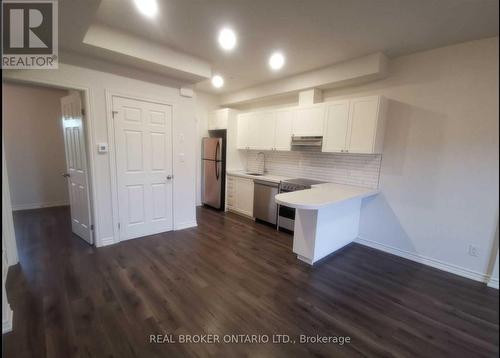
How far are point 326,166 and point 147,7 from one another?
3.26m

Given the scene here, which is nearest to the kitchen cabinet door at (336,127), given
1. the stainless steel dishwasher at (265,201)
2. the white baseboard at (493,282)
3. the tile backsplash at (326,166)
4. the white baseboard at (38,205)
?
the tile backsplash at (326,166)

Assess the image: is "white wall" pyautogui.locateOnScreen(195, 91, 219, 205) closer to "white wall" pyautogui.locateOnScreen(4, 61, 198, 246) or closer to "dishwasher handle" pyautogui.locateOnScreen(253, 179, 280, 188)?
"white wall" pyautogui.locateOnScreen(4, 61, 198, 246)

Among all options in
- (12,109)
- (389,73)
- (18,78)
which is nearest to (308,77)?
(389,73)

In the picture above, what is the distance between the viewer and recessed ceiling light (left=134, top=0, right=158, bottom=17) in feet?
7.04

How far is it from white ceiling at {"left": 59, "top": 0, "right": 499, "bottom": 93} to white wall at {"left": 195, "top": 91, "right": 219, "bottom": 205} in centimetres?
212

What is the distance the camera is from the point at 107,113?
314 cm

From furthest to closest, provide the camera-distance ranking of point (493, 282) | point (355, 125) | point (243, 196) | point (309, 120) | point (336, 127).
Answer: point (243, 196)
point (309, 120)
point (336, 127)
point (355, 125)
point (493, 282)

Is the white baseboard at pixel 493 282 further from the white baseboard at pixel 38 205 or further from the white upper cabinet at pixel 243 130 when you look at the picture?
the white baseboard at pixel 38 205

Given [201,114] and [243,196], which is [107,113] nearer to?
[201,114]

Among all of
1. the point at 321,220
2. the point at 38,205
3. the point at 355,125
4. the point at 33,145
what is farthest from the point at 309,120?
the point at 38,205

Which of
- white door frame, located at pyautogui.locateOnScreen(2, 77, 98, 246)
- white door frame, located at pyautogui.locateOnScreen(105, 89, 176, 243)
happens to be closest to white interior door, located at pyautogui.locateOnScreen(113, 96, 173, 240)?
white door frame, located at pyautogui.locateOnScreen(105, 89, 176, 243)

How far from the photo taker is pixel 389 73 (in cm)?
319

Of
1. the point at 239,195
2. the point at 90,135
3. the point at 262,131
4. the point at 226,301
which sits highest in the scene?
the point at 262,131

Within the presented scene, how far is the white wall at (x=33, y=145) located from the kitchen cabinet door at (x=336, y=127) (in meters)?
5.18
